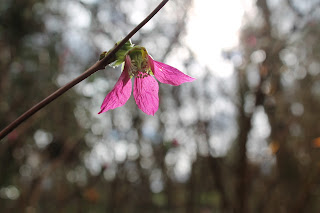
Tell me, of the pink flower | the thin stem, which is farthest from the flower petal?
the thin stem

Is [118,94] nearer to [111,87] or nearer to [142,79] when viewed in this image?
[142,79]

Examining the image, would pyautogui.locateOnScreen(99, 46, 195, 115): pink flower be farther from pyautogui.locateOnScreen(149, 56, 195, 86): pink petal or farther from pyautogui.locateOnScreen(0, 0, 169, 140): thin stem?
pyautogui.locateOnScreen(0, 0, 169, 140): thin stem

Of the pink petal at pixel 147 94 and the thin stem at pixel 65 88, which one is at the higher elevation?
the pink petal at pixel 147 94

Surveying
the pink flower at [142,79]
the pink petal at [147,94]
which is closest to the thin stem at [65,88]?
the pink flower at [142,79]

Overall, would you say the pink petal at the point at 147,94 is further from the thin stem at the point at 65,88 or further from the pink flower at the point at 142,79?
the thin stem at the point at 65,88

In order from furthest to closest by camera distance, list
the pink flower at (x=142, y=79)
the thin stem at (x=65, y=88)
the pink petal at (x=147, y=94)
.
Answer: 1. the pink petal at (x=147, y=94)
2. the pink flower at (x=142, y=79)
3. the thin stem at (x=65, y=88)

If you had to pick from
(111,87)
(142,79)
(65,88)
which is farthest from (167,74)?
(111,87)
